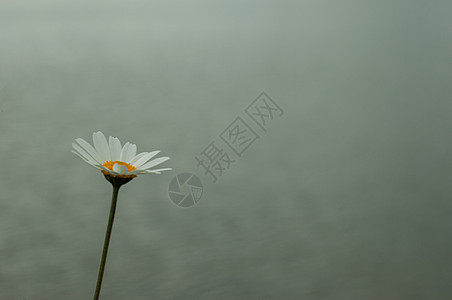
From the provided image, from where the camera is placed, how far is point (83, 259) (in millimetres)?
1114

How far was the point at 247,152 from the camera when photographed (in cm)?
125

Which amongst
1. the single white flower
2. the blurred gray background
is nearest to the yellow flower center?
the single white flower

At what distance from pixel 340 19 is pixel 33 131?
3.10 feet

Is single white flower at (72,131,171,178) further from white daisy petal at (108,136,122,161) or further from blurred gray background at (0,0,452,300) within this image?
blurred gray background at (0,0,452,300)

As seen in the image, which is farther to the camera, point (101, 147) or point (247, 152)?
point (247, 152)

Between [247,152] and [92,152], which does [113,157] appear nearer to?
[92,152]

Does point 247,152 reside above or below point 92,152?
above

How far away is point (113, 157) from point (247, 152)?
814mm

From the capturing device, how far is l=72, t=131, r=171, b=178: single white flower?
0.41 metres

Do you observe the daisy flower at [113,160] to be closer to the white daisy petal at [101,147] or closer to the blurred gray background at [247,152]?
the white daisy petal at [101,147]

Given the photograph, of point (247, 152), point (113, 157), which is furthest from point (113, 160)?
point (247, 152)

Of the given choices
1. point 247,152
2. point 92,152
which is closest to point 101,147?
point 92,152

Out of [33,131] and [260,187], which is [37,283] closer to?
[33,131]

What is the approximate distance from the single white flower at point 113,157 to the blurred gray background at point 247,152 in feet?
2.33
